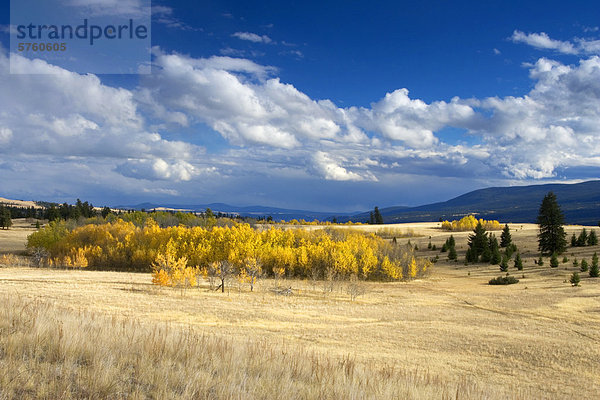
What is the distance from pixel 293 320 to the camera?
25.6 metres

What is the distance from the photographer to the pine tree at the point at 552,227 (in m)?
70.9

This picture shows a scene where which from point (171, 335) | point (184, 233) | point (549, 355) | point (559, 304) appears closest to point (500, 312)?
point (559, 304)

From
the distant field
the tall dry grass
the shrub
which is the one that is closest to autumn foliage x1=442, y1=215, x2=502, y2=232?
the shrub

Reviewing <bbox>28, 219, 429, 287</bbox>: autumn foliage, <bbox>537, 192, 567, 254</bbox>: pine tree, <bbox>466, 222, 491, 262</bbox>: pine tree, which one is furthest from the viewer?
<bbox>466, 222, 491, 262</bbox>: pine tree

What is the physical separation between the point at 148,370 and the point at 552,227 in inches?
3192

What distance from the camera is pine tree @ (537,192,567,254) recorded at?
7094cm

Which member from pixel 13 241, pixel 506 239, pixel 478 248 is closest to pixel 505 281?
pixel 478 248

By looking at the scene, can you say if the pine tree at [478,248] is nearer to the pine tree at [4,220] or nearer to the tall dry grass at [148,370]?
the tall dry grass at [148,370]

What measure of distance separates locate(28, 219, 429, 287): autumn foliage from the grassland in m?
13.6

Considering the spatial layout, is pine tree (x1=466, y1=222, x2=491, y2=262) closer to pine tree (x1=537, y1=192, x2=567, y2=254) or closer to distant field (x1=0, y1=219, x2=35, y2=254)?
pine tree (x1=537, y1=192, x2=567, y2=254)

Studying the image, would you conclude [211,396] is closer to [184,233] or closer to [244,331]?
[244,331]

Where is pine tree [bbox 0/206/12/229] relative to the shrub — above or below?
above

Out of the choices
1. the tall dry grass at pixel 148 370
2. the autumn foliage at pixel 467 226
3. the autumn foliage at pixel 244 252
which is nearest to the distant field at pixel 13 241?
the autumn foliage at pixel 244 252

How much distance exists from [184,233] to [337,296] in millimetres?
47893
